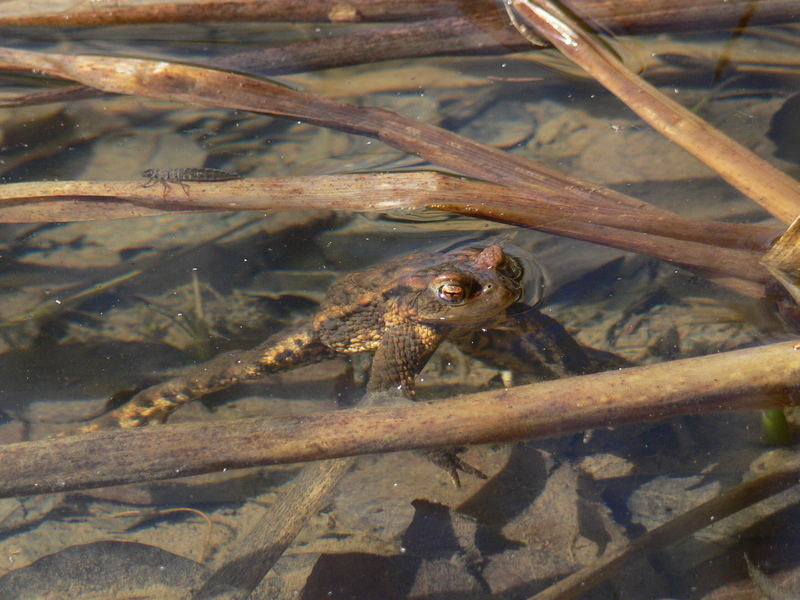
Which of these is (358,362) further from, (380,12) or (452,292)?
(380,12)

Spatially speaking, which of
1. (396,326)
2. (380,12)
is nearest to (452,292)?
(396,326)

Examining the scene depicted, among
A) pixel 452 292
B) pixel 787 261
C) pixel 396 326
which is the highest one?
pixel 787 261

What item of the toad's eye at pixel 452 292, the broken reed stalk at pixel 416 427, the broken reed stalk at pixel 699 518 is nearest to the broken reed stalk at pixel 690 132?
the broken reed stalk at pixel 416 427

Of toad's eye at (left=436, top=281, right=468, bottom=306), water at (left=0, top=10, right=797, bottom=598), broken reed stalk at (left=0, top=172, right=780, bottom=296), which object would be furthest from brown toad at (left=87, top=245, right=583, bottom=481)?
broken reed stalk at (left=0, top=172, right=780, bottom=296)

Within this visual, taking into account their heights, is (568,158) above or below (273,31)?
below

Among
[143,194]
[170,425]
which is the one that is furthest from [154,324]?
[170,425]

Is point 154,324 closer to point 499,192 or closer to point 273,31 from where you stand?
point 499,192
